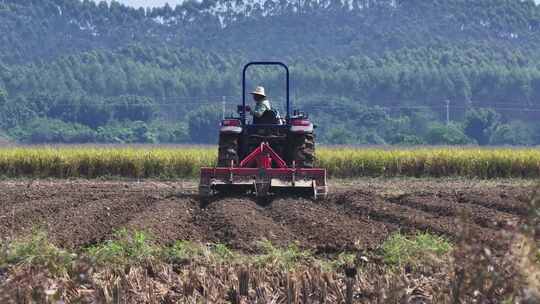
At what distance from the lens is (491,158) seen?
27.1 meters

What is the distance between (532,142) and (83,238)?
2744 inches

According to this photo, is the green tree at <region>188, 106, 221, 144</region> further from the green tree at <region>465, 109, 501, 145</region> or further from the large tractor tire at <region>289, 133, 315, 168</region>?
the large tractor tire at <region>289, 133, 315, 168</region>

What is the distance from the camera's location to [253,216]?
12.8 meters

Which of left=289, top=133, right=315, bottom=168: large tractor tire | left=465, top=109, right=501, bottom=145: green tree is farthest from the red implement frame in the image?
left=465, top=109, right=501, bottom=145: green tree

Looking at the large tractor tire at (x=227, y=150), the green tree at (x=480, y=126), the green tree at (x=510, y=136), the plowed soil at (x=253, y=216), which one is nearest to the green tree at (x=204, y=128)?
the green tree at (x=480, y=126)

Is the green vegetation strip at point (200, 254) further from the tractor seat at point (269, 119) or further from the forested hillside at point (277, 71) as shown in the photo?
the forested hillside at point (277, 71)

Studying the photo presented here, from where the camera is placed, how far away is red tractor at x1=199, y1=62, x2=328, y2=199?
1538cm

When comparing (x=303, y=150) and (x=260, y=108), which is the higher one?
(x=260, y=108)

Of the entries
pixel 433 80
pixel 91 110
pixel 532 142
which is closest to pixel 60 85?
pixel 91 110

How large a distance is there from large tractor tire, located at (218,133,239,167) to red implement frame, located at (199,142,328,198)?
209mm

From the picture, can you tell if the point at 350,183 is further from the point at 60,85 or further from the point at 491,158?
the point at 60,85

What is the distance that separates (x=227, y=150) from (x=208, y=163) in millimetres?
10595

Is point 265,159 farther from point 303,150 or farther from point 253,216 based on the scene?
point 253,216

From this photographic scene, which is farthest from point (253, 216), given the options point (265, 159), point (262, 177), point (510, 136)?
point (510, 136)
